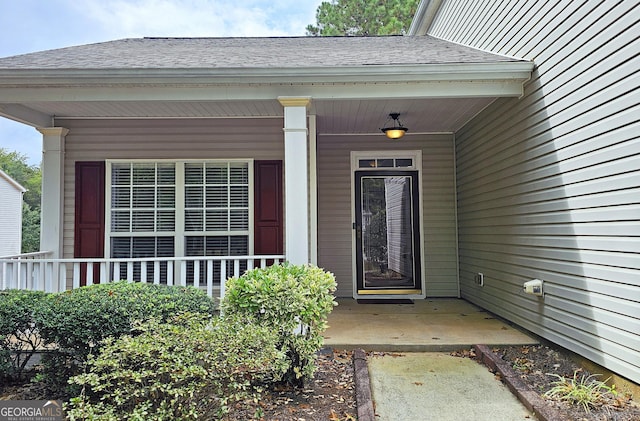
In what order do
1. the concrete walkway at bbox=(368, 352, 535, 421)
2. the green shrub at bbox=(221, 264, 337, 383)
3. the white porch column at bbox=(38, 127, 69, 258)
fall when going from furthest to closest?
1. the white porch column at bbox=(38, 127, 69, 258)
2. the green shrub at bbox=(221, 264, 337, 383)
3. the concrete walkway at bbox=(368, 352, 535, 421)

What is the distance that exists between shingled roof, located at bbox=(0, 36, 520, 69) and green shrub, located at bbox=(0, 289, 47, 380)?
2.13m

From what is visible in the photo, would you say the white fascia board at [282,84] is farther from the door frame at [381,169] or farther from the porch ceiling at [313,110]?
the door frame at [381,169]

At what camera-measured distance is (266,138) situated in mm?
5531

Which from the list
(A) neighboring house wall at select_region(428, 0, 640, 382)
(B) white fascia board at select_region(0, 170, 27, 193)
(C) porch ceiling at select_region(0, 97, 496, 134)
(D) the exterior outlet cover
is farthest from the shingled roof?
(B) white fascia board at select_region(0, 170, 27, 193)

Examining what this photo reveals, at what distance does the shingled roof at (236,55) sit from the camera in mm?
4066

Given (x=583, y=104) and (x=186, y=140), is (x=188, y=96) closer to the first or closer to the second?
(x=186, y=140)

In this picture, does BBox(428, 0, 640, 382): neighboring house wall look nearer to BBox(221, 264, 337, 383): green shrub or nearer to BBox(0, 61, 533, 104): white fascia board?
BBox(0, 61, 533, 104): white fascia board

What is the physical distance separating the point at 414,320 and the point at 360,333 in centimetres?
88

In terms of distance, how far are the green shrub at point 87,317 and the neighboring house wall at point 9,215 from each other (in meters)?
21.5

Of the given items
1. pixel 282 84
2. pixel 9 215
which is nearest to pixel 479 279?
pixel 282 84

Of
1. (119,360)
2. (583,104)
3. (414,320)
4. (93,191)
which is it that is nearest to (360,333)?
(414,320)

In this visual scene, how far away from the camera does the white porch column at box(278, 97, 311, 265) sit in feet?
13.3

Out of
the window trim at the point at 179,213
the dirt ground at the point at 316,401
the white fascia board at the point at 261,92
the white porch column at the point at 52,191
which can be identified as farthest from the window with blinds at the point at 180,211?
the dirt ground at the point at 316,401

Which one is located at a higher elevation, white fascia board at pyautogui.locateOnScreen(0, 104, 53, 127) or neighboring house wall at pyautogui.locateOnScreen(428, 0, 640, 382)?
white fascia board at pyautogui.locateOnScreen(0, 104, 53, 127)
